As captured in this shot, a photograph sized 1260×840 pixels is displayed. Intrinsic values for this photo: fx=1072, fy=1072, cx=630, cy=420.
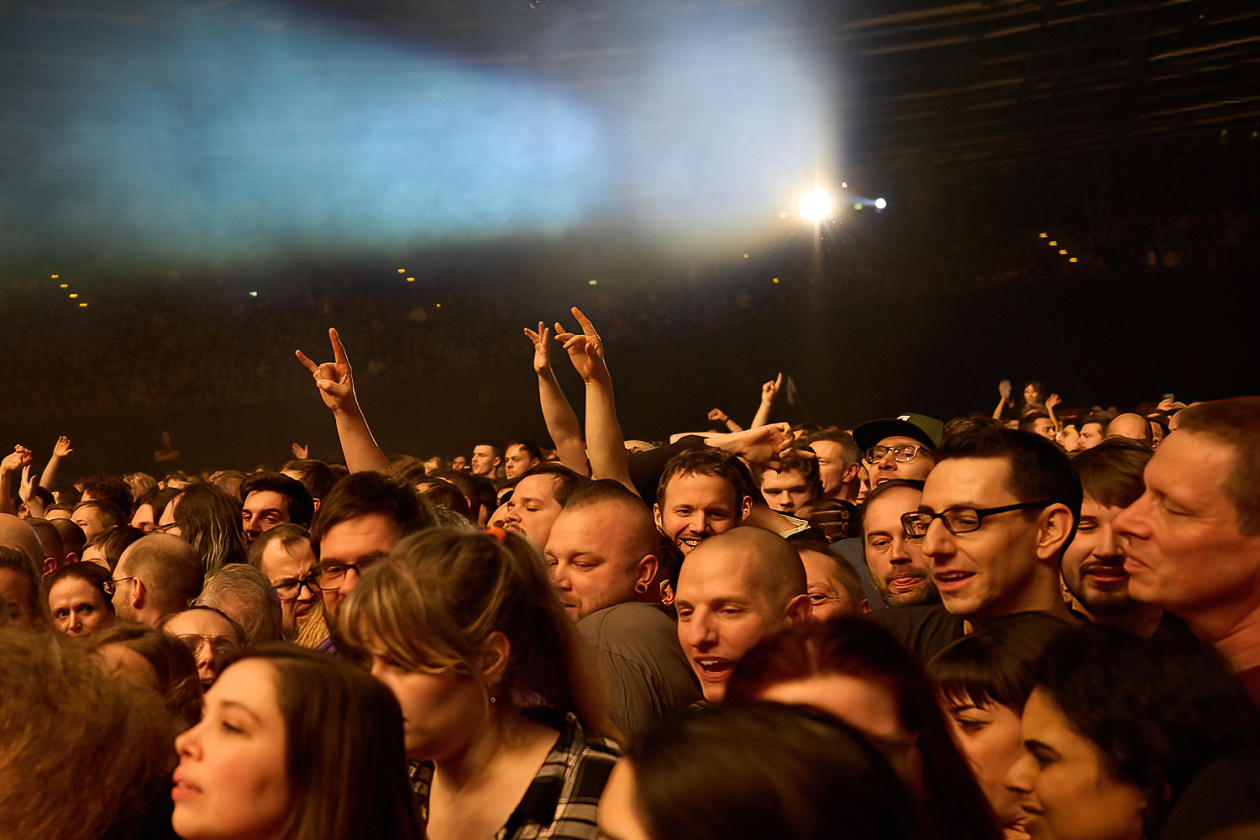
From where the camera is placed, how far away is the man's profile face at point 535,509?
3.75m

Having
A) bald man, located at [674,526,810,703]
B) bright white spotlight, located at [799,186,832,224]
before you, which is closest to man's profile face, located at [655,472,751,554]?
bald man, located at [674,526,810,703]

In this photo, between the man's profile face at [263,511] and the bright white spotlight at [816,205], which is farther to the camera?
the bright white spotlight at [816,205]

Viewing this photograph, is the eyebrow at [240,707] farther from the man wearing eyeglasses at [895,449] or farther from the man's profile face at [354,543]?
the man wearing eyeglasses at [895,449]

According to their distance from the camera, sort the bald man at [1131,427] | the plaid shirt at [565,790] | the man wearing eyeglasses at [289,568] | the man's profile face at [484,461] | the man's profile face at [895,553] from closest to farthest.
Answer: the plaid shirt at [565,790], the man's profile face at [895,553], the man wearing eyeglasses at [289,568], the bald man at [1131,427], the man's profile face at [484,461]

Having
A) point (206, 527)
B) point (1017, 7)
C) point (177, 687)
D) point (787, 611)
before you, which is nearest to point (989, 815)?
point (787, 611)

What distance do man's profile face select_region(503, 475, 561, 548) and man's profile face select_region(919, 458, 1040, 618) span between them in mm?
1617

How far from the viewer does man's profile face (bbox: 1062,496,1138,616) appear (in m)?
2.67

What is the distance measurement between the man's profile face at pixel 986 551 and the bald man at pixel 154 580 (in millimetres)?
2404

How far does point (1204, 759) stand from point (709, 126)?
12.8m

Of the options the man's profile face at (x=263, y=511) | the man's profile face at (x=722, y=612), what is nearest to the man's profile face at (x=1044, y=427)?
the man's profile face at (x=263, y=511)

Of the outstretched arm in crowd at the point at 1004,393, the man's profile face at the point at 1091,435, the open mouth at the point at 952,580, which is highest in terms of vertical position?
the open mouth at the point at 952,580

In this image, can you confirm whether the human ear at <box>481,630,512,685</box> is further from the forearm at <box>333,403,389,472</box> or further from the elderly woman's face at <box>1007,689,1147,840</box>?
the forearm at <box>333,403,389,472</box>

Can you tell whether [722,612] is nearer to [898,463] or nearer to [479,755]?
[479,755]

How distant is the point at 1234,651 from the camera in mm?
1851
